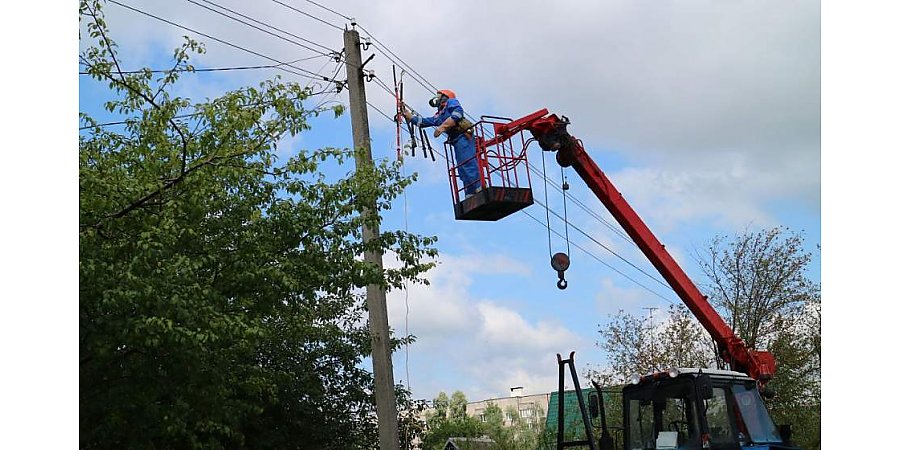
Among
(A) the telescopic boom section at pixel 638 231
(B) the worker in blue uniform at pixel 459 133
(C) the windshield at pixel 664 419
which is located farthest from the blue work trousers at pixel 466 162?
(C) the windshield at pixel 664 419

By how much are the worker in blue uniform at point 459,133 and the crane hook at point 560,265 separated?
4.75ft

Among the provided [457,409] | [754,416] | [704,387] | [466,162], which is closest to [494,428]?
[457,409]

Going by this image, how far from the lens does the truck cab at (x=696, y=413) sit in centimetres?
1027

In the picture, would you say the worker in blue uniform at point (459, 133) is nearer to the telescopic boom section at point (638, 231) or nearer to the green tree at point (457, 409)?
the telescopic boom section at point (638, 231)

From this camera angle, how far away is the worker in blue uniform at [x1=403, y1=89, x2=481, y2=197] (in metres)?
12.5

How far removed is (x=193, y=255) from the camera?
10742 millimetres

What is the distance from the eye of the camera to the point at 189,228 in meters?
10.0

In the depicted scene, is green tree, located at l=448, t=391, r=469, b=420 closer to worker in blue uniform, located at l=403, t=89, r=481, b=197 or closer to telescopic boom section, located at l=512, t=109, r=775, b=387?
telescopic boom section, located at l=512, t=109, r=775, b=387

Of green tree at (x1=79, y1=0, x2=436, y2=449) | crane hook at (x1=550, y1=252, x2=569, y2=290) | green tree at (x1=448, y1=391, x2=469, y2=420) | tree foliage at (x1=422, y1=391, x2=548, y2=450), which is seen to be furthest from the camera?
green tree at (x1=448, y1=391, x2=469, y2=420)

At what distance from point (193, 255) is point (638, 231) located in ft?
22.1

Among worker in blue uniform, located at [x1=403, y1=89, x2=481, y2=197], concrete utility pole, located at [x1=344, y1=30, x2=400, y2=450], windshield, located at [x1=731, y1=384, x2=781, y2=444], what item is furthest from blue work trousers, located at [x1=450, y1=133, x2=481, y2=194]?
windshield, located at [x1=731, y1=384, x2=781, y2=444]

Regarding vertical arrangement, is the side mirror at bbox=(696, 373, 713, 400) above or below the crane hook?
below

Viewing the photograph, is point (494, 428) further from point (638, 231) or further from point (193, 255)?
point (193, 255)

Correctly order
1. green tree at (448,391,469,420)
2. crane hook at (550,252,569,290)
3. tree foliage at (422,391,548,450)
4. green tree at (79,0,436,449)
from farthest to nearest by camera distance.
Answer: green tree at (448,391,469,420) → tree foliage at (422,391,548,450) → crane hook at (550,252,569,290) → green tree at (79,0,436,449)
